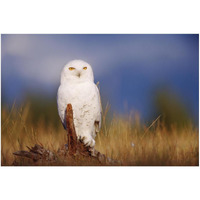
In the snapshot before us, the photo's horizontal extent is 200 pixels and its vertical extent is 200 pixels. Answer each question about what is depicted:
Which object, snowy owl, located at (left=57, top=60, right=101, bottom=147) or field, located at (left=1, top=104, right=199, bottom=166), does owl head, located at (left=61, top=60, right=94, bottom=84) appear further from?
field, located at (left=1, top=104, right=199, bottom=166)

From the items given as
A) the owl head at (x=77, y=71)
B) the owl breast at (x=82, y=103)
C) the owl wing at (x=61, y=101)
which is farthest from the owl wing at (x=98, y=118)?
the owl wing at (x=61, y=101)

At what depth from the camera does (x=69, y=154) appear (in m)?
3.43

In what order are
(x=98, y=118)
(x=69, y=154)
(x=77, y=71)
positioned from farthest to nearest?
(x=98, y=118)
(x=69, y=154)
(x=77, y=71)

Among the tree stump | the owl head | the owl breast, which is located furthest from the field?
the owl head

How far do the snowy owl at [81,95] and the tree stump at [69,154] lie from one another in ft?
0.33

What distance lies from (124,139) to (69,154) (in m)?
0.69

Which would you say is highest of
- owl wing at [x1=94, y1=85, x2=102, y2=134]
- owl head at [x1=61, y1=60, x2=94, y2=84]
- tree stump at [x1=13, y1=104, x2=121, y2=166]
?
owl head at [x1=61, y1=60, x2=94, y2=84]

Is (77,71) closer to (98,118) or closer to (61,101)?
(61,101)

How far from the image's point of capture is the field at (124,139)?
11.5 feet

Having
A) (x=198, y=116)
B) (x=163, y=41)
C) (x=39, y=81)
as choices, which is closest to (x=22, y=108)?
(x=39, y=81)

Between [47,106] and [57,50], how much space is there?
0.81m

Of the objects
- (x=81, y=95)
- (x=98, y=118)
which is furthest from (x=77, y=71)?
(x=98, y=118)

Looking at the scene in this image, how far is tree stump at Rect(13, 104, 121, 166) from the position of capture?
10.9 feet

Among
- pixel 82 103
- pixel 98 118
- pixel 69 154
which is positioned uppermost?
pixel 82 103
